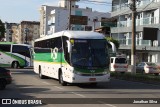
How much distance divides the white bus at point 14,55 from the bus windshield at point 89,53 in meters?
26.4

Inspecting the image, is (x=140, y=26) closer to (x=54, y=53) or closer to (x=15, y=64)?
(x=15, y=64)

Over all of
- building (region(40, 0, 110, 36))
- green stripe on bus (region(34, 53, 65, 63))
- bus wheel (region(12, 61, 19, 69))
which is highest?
building (region(40, 0, 110, 36))

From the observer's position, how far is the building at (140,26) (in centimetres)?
6059

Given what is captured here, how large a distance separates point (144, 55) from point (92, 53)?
1796 inches

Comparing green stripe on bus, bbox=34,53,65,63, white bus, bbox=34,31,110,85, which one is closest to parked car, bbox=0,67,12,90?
white bus, bbox=34,31,110,85

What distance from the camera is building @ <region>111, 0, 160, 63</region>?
60594mm

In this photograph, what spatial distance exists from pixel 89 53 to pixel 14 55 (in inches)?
1065

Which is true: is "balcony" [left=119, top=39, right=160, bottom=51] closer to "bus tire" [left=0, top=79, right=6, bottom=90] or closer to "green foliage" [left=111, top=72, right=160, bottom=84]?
"green foliage" [left=111, top=72, right=160, bottom=84]

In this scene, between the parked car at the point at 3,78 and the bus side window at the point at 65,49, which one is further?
the bus side window at the point at 65,49

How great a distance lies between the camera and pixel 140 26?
64000mm

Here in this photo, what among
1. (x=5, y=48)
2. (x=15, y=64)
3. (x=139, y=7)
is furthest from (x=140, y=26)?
(x=5, y=48)

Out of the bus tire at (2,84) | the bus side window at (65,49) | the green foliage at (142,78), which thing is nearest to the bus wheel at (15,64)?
the green foliage at (142,78)

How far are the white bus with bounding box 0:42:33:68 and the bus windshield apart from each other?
86.7ft

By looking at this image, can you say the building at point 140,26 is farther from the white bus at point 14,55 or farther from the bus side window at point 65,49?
the bus side window at point 65,49
